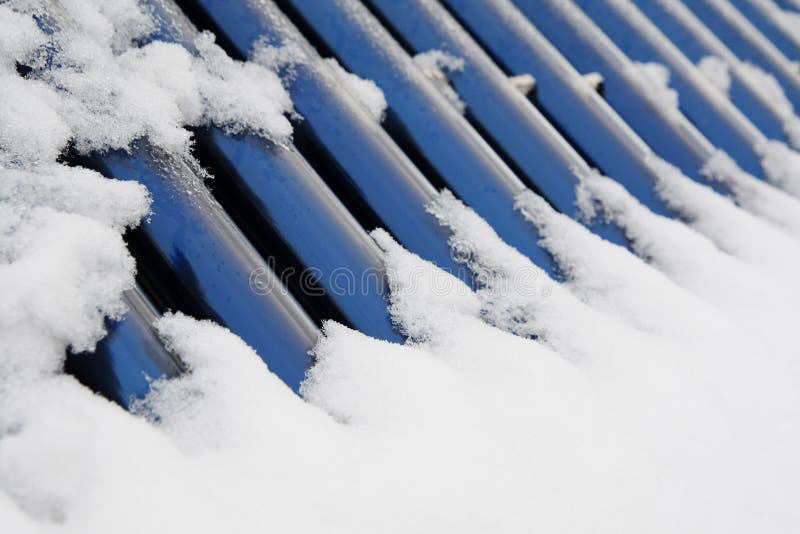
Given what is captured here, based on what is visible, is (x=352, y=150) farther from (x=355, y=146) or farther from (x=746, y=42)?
(x=746, y=42)

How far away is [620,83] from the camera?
147cm

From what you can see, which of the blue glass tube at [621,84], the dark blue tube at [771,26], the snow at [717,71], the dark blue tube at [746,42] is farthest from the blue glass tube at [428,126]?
the dark blue tube at [771,26]

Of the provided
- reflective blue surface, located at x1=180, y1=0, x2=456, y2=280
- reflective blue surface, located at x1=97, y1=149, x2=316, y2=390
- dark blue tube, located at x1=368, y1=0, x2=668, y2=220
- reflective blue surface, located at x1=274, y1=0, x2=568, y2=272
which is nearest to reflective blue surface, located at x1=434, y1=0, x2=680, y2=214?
dark blue tube, located at x1=368, y1=0, x2=668, y2=220

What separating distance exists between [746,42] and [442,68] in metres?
1.30

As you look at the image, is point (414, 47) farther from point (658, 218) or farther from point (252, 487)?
point (252, 487)

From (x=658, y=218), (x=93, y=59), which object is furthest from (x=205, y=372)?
(x=658, y=218)

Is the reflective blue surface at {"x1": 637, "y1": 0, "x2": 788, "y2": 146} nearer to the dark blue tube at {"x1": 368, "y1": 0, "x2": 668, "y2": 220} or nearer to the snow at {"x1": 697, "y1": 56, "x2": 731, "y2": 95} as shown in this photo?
the snow at {"x1": 697, "y1": 56, "x2": 731, "y2": 95}

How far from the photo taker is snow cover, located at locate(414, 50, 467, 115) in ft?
4.09

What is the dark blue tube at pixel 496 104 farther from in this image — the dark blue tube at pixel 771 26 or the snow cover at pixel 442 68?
the dark blue tube at pixel 771 26

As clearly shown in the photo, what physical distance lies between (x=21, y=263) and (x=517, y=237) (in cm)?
83

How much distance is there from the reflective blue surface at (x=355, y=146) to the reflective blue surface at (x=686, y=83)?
2.50ft

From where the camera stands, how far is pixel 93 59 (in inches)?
34.8

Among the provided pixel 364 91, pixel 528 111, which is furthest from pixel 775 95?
pixel 364 91

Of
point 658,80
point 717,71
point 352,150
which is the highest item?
point 717,71
